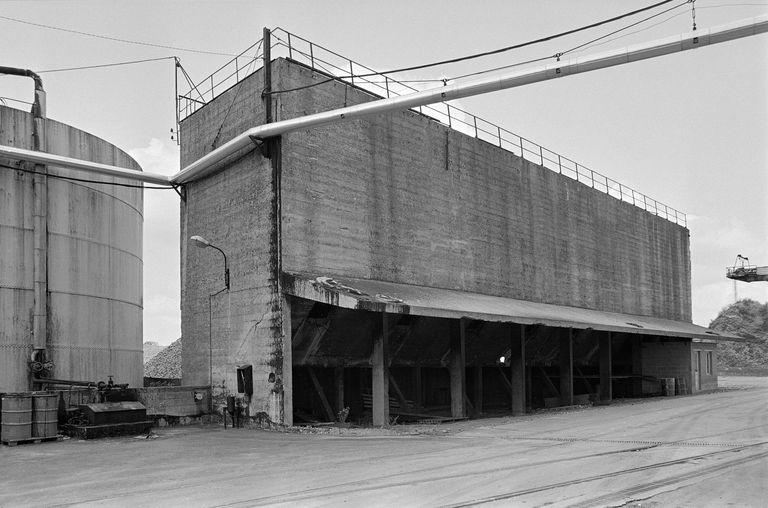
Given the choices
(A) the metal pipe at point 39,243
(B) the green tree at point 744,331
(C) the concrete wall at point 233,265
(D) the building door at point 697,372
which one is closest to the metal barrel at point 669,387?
(D) the building door at point 697,372

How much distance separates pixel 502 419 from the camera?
976 inches

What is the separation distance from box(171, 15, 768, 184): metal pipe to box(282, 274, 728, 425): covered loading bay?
14.7 feet

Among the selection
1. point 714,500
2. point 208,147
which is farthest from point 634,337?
point 714,500

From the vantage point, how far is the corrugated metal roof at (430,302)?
776 inches

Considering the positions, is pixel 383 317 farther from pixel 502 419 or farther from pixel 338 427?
pixel 502 419

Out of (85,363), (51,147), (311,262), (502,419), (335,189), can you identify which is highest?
(51,147)

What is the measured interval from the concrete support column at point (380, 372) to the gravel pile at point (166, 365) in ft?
94.8

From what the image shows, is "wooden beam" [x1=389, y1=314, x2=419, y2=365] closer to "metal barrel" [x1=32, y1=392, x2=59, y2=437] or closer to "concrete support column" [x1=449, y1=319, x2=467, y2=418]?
"concrete support column" [x1=449, y1=319, x2=467, y2=418]

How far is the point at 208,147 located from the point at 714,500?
66.7 feet

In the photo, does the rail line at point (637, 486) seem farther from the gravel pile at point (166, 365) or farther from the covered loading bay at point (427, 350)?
the gravel pile at point (166, 365)

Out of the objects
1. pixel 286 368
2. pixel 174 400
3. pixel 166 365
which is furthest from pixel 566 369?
pixel 166 365

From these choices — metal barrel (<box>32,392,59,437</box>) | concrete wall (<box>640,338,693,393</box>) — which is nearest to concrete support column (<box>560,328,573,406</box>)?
concrete wall (<box>640,338,693,393</box>)

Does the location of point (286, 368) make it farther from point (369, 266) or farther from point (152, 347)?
point (152, 347)

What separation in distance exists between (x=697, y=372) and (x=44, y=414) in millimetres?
35165
